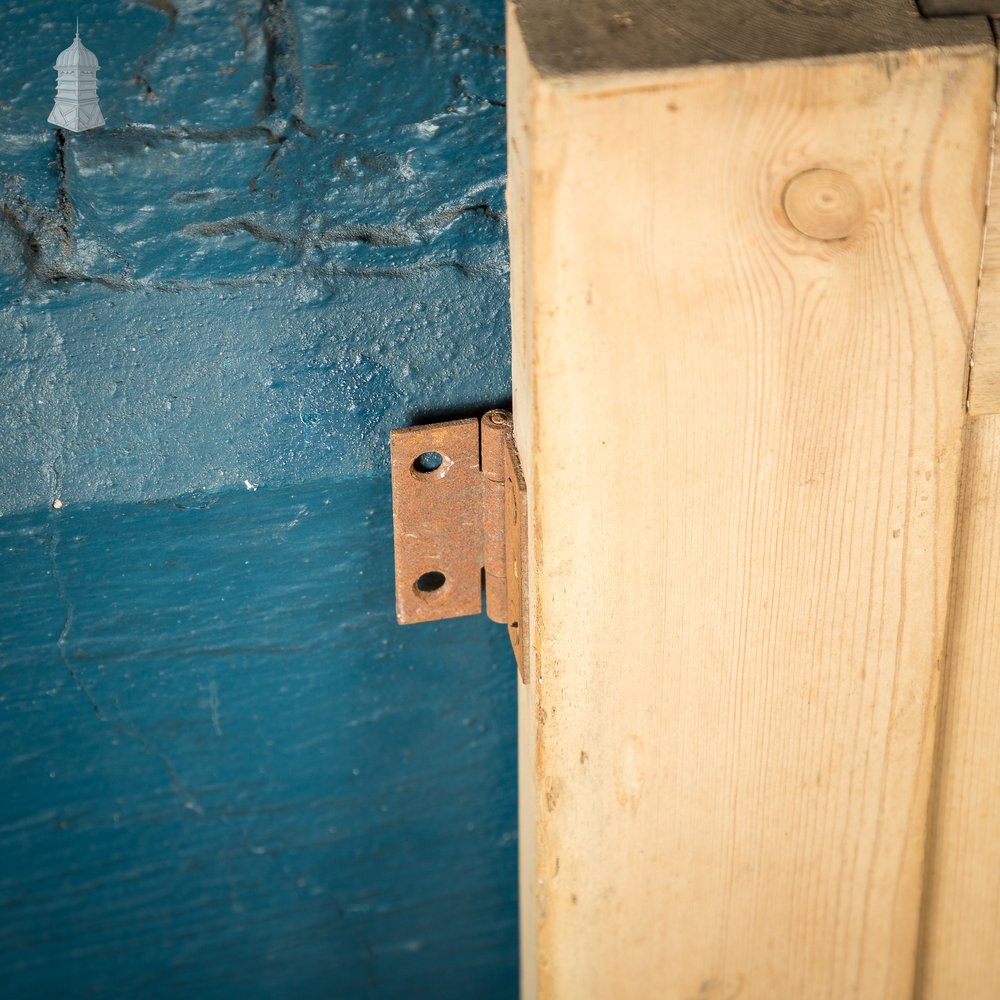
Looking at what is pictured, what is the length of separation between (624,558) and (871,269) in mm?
254

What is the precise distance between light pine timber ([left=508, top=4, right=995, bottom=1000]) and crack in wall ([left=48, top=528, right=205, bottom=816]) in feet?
1.31

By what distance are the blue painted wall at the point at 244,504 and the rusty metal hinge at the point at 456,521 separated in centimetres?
5

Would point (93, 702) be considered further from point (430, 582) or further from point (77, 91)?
point (77, 91)

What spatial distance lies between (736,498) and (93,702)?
0.68 meters

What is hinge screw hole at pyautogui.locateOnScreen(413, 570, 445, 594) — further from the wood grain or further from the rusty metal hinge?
the wood grain

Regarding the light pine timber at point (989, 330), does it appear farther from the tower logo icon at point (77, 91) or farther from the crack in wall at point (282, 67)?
the tower logo icon at point (77, 91)

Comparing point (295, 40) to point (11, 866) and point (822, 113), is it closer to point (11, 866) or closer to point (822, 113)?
point (822, 113)

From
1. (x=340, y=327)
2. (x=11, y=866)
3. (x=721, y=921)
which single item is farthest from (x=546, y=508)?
(x=11, y=866)

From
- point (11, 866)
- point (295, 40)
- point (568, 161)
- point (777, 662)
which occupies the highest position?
point (295, 40)

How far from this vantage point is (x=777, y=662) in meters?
0.81

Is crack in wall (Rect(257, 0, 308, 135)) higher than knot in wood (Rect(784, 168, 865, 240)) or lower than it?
higher

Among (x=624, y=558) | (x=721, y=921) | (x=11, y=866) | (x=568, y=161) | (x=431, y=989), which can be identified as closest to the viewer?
(x=568, y=161)

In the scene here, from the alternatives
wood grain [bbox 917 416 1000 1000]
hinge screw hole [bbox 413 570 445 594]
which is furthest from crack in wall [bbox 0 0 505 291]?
wood grain [bbox 917 416 1000 1000]

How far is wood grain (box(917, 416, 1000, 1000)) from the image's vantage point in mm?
805
